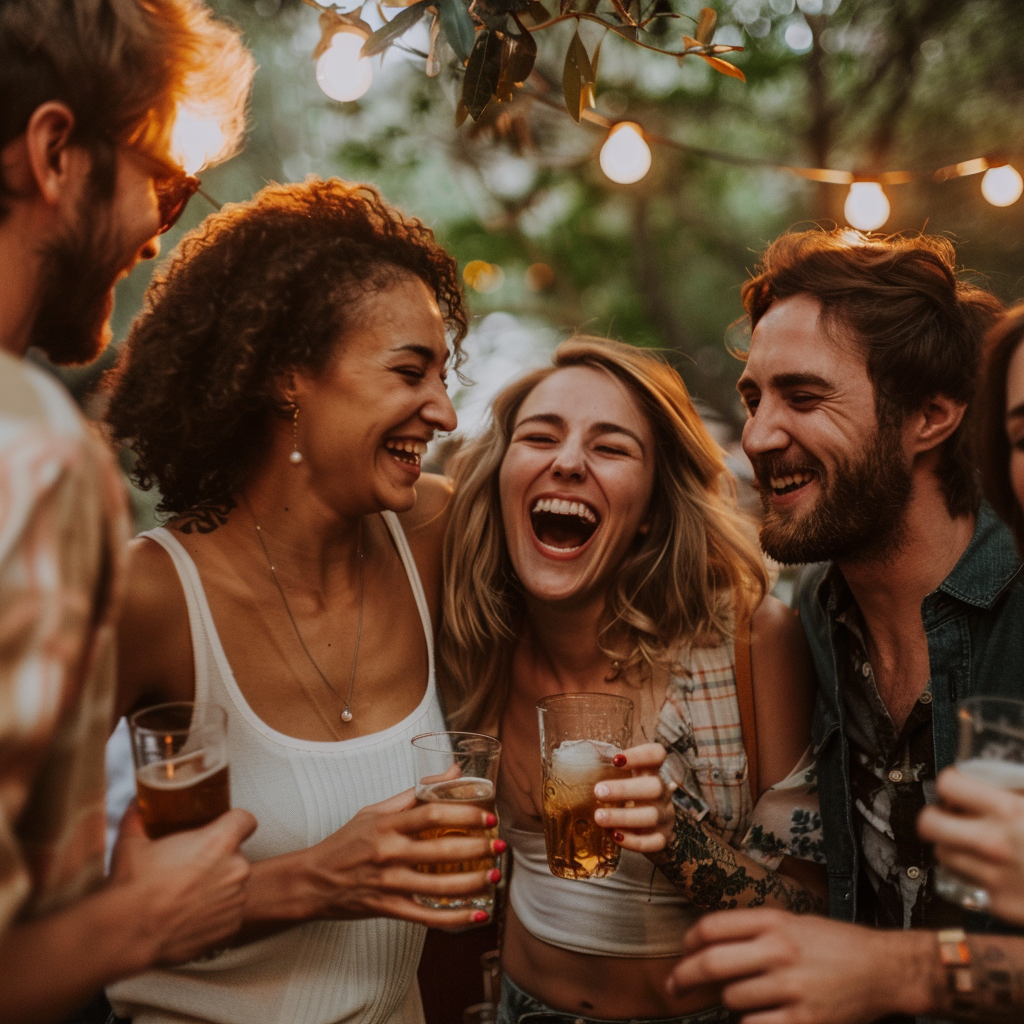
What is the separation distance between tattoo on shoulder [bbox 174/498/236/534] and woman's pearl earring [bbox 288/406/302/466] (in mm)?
198

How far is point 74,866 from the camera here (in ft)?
3.22

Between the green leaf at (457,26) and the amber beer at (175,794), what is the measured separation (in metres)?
1.32

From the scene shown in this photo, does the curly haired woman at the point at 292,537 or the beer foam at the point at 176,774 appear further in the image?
the curly haired woman at the point at 292,537

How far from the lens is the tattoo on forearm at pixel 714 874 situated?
2.11 metres

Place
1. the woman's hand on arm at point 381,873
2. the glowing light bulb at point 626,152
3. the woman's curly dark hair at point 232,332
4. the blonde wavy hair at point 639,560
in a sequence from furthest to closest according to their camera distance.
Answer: the glowing light bulb at point 626,152, the blonde wavy hair at point 639,560, the woman's curly dark hair at point 232,332, the woman's hand on arm at point 381,873

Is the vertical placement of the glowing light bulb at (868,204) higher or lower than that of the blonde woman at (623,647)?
higher

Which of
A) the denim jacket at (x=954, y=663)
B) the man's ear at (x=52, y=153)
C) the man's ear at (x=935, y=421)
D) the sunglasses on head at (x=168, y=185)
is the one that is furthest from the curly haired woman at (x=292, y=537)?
the man's ear at (x=935, y=421)

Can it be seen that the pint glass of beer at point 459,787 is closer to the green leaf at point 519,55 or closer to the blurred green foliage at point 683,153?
the green leaf at point 519,55

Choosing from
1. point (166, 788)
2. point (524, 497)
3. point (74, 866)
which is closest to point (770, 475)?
point (524, 497)

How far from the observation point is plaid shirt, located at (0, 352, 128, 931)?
788 millimetres

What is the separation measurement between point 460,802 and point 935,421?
69.5 inches

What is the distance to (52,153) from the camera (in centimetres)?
131

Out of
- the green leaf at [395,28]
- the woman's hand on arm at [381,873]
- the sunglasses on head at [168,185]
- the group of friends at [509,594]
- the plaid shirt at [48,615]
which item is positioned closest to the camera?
the plaid shirt at [48,615]

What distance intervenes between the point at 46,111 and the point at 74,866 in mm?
1018
